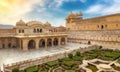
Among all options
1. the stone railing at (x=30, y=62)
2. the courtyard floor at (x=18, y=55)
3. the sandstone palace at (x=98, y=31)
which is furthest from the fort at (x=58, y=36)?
the stone railing at (x=30, y=62)

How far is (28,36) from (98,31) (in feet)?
55.8

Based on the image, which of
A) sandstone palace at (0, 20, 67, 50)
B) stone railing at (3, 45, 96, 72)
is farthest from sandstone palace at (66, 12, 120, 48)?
stone railing at (3, 45, 96, 72)

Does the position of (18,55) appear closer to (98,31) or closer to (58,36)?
(58,36)

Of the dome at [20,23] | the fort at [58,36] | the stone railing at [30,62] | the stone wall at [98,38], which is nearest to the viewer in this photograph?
the stone railing at [30,62]

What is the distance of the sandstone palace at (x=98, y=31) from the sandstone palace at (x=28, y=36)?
5970 millimetres

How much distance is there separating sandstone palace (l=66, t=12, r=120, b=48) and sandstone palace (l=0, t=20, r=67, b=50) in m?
5.97

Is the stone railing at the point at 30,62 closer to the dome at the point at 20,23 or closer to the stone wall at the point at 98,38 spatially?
the stone wall at the point at 98,38

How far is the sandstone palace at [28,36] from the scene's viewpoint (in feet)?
76.4

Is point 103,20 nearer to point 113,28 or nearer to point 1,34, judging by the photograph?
point 113,28

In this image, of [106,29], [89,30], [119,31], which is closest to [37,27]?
[89,30]

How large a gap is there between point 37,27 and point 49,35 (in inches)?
164

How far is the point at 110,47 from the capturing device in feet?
81.9

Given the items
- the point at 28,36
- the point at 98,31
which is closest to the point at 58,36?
the point at 28,36

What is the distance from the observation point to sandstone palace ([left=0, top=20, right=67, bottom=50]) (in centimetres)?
2327
